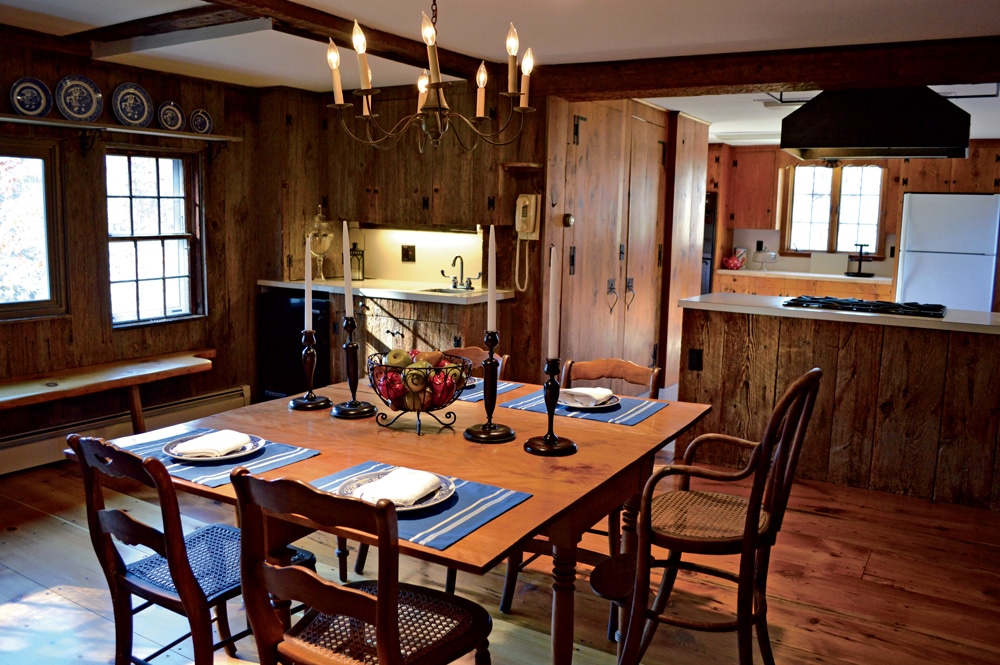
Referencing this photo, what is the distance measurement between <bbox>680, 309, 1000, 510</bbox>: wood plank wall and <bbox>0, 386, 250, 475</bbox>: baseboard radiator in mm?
3204

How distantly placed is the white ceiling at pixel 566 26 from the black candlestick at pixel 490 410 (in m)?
1.83

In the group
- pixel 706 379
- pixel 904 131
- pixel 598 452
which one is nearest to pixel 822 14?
pixel 904 131

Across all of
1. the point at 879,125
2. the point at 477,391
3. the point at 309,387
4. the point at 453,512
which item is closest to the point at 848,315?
the point at 879,125

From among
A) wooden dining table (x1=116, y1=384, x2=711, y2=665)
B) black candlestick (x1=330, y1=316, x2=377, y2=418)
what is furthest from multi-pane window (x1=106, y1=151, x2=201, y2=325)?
black candlestick (x1=330, y1=316, x2=377, y2=418)

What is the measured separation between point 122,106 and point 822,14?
3.82m

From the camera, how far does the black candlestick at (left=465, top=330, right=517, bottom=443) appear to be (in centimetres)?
231

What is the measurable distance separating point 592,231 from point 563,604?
3951 mm

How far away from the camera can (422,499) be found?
1831 mm

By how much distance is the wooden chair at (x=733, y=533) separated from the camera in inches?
83.4

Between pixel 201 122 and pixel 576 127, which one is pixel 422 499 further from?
pixel 201 122

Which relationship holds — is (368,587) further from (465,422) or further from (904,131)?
(904,131)

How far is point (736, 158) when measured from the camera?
8648 millimetres

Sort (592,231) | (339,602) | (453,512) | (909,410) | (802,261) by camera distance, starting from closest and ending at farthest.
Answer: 1. (339,602)
2. (453,512)
3. (909,410)
4. (592,231)
5. (802,261)

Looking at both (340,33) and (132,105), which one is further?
(132,105)
